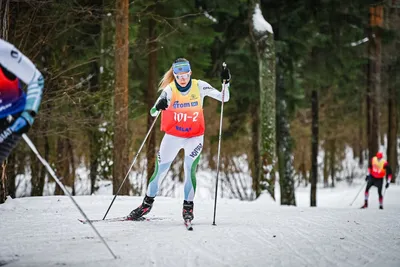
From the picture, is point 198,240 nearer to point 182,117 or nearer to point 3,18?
point 182,117

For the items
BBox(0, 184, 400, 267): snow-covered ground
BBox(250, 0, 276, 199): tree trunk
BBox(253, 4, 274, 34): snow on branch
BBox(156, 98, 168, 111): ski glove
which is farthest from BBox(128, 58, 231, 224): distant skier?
BBox(253, 4, 274, 34): snow on branch

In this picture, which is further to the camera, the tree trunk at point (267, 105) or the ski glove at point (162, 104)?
the tree trunk at point (267, 105)

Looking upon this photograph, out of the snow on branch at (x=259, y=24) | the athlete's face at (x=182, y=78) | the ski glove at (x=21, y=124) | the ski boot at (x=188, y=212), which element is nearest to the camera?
the ski glove at (x=21, y=124)

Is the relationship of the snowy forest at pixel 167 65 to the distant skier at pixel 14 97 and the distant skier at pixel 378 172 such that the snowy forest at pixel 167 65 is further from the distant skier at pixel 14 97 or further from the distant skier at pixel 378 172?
the distant skier at pixel 14 97

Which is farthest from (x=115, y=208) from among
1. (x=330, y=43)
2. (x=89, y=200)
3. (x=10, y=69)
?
(x=330, y=43)

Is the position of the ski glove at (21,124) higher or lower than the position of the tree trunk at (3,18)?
lower

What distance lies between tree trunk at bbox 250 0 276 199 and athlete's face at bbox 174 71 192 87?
284 inches

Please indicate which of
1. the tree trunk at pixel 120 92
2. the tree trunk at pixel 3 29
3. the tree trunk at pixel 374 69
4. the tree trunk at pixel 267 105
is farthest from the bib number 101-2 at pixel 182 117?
the tree trunk at pixel 374 69

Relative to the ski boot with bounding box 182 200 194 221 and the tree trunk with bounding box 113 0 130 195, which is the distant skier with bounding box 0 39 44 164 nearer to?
the ski boot with bounding box 182 200 194 221

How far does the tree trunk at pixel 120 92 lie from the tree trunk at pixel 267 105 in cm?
414

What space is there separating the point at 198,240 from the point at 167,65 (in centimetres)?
1196

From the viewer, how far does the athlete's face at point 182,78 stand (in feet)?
21.6

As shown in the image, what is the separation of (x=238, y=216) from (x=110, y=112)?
606 centimetres

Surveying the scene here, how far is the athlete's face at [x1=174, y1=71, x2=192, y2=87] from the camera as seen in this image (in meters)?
6.57
